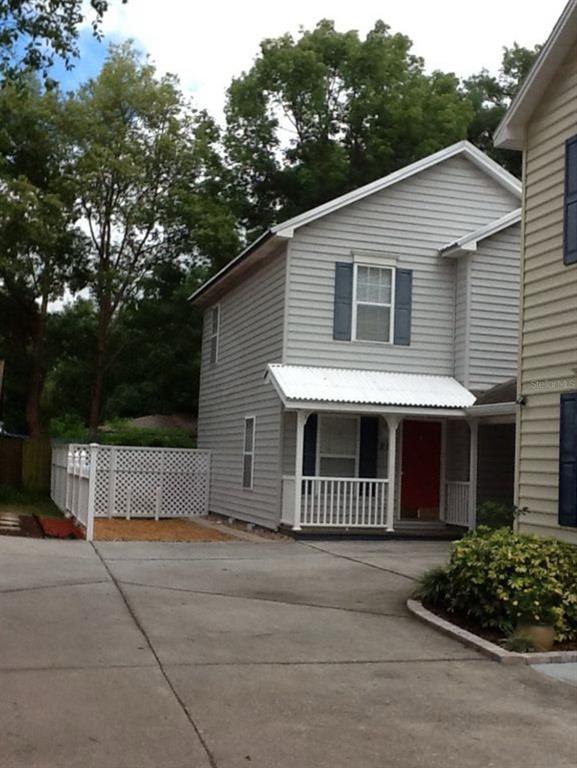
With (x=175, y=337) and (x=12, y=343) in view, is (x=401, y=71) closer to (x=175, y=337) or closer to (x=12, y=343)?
(x=175, y=337)

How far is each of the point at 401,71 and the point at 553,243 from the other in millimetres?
25749

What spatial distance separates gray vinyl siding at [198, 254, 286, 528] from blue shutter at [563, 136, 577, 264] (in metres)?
7.84

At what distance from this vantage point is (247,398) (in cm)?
2006

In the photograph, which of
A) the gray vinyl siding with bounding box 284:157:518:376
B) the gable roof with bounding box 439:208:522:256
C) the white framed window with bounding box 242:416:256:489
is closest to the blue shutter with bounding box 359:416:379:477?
the gray vinyl siding with bounding box 284:157:518:376

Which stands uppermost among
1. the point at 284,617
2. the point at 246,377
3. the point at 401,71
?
the point at 401,71

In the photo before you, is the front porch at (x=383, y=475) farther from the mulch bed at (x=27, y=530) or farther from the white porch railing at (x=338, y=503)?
the mulch bed at (x=27, y=530)

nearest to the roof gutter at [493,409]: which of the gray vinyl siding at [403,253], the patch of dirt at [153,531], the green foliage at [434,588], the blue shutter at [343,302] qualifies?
the gray vinyl siding at [403,253]

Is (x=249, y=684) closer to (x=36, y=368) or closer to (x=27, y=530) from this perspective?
(x=27, y=530)

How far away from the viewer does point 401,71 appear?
34.6 meters

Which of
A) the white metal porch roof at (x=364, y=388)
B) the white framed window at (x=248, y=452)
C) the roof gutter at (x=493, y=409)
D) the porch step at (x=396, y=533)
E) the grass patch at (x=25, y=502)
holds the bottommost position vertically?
the grass patch at (x=25, y=502)

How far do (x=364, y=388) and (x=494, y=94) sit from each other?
27568 millimetres

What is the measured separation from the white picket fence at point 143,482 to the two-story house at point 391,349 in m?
2.33

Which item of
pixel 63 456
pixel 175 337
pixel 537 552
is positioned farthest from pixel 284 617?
pixel 175 337

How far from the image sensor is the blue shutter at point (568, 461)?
33.3ft
